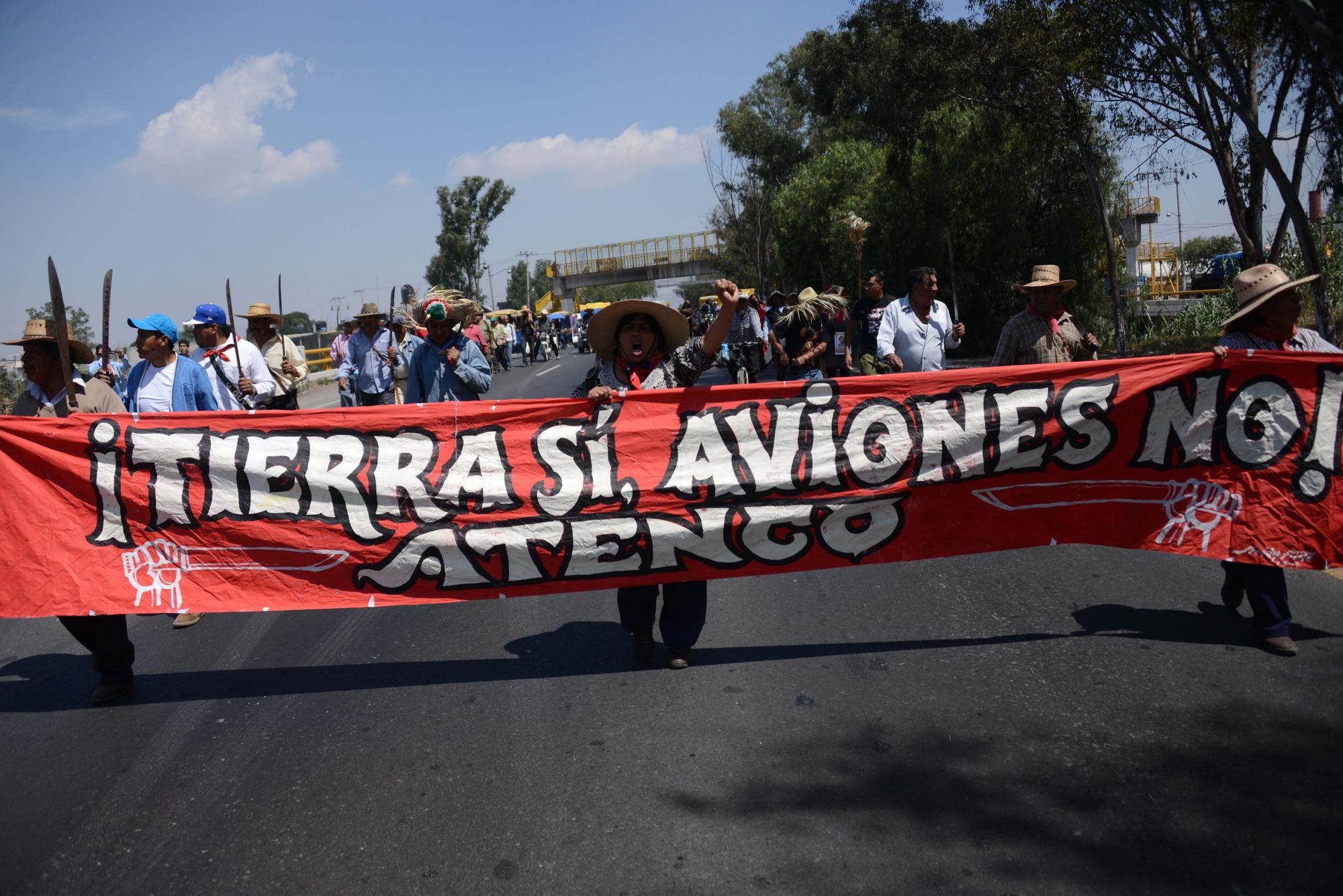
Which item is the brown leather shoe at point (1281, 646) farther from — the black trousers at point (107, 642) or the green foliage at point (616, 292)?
the green foliage at point (616, 292)

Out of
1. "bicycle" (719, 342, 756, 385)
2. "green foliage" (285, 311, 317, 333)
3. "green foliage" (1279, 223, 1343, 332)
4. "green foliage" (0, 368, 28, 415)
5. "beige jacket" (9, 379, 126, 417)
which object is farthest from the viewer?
"green foliage" (285, 311, 317, 333)

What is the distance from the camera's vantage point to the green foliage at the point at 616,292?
3009 inches

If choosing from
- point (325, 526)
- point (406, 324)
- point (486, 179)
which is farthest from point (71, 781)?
point (486, 179)

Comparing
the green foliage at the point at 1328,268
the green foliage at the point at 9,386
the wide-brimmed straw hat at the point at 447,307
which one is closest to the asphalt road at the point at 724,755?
the wide-brimmed straw hat at the point at 447,307

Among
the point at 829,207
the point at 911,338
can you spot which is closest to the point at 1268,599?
the point at 911,338

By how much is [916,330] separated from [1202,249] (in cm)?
6534

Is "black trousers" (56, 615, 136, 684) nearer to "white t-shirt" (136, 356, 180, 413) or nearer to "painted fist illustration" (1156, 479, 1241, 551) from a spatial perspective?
"white t-shirt" (136, 356, 180, 413)

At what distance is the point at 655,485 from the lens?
506 cm

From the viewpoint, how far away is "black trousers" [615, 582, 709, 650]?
507 centimetres

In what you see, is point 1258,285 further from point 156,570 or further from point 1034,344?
point 156,570

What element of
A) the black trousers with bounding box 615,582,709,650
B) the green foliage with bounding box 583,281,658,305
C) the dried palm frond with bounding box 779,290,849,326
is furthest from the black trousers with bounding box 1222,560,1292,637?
the green foliage with bounding box 583,281,658,305

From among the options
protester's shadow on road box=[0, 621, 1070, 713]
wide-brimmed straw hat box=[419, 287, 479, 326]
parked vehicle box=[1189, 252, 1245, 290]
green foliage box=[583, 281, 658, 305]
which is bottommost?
protester's shadow on road box=[0, 621, 1070, 713]

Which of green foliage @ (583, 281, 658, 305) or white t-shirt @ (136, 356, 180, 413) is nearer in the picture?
white t-shirt @ (136, 356, 180, 413)

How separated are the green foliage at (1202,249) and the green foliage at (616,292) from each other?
28028 mm
